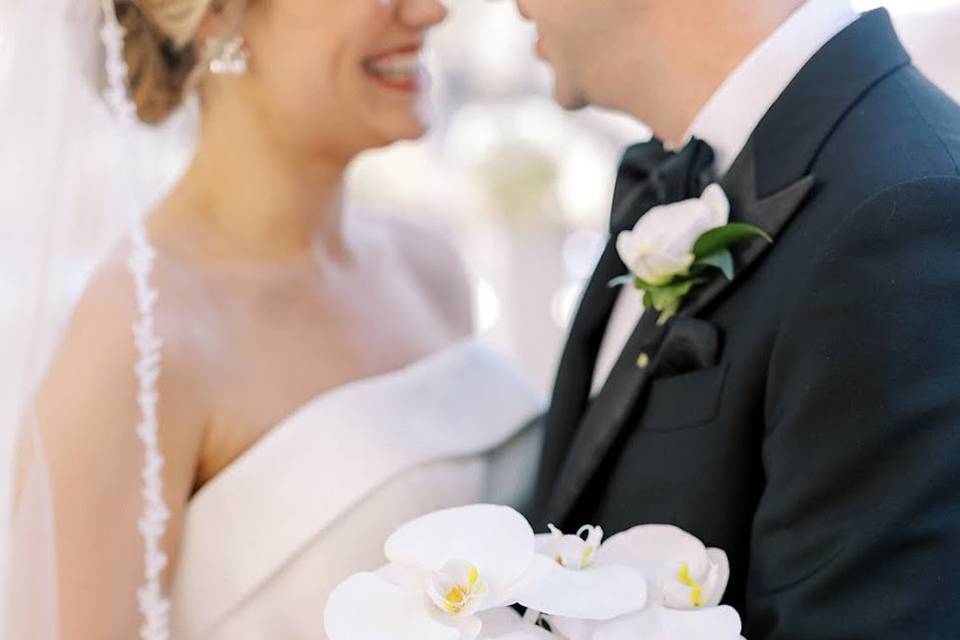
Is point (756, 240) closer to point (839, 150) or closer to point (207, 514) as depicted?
point (839, 150)

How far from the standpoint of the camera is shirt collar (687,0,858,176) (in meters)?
1.35

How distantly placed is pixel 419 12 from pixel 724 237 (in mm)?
721

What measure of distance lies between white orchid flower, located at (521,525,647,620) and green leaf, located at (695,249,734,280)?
33 centimetres

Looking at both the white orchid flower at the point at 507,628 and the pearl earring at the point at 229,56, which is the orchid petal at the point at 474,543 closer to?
the white orchid flower at the point at 507,628

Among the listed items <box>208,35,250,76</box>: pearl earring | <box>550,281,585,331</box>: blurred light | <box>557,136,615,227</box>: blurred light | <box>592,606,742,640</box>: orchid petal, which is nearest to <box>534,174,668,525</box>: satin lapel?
<box>592,606,742,640</box>: orchid petal

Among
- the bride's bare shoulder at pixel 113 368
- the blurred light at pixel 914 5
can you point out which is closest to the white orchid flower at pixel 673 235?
the bride's bare shoulder at pixel 113 368

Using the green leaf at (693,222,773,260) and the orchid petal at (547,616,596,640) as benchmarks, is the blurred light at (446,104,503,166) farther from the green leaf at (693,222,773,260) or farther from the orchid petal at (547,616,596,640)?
the orchid petal at (547,616,596,640)

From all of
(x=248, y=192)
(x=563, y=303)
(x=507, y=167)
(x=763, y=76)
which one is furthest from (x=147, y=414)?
(x=507, y=167)

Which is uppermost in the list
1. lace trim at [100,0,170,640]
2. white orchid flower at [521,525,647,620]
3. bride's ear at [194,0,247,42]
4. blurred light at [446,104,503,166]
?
bride's ear at [194,0,247,42]

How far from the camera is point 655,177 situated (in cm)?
149

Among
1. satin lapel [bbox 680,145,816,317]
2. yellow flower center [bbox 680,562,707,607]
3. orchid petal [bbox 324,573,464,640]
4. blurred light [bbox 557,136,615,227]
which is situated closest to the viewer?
orchid petal [bbox 324,573,464,640]

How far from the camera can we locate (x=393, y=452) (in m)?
1.63

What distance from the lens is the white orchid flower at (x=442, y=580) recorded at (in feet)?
3.21

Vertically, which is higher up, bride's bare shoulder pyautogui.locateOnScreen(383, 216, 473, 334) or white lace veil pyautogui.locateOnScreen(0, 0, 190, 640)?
white lace veil pyautogui.locateOnScreen(0, 0, 190, 640)
